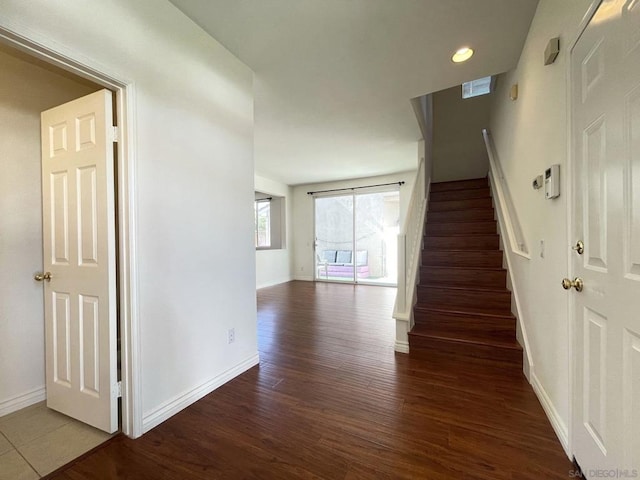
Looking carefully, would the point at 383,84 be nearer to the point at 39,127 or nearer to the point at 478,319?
the point at 478,319

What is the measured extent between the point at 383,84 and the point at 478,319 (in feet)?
8.09

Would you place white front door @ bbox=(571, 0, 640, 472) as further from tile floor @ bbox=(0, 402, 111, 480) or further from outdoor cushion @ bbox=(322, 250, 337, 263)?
outdoor cushion @ bbox=(322, 250, 337, 263)

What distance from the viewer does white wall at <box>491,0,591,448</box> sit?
4.70 ft

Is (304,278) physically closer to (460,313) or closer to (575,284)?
(460,313)

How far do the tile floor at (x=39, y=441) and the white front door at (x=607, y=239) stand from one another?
2424mm

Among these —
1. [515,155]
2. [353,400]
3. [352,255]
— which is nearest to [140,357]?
[353,400]

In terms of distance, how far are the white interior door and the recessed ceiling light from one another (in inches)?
100

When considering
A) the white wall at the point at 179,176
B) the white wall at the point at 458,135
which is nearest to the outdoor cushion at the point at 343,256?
the white wall at the point at 458,135

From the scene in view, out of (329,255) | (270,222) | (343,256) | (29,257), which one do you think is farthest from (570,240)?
(270,222)

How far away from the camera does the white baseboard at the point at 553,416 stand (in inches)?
54.3

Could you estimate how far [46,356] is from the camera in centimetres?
177

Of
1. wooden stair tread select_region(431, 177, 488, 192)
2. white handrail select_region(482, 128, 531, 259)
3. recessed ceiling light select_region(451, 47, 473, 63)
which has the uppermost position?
recessed ceiling light select_region(451, 47, 473, 63)

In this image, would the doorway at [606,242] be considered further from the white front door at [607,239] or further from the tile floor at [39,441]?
the tile floor at [39,441]

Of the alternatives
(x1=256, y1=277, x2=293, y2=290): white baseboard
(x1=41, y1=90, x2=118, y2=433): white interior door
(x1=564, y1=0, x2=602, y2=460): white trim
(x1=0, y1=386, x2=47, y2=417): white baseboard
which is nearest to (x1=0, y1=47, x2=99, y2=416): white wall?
(x1=0, y1=386, x2=47, y2=417): white baseboard
